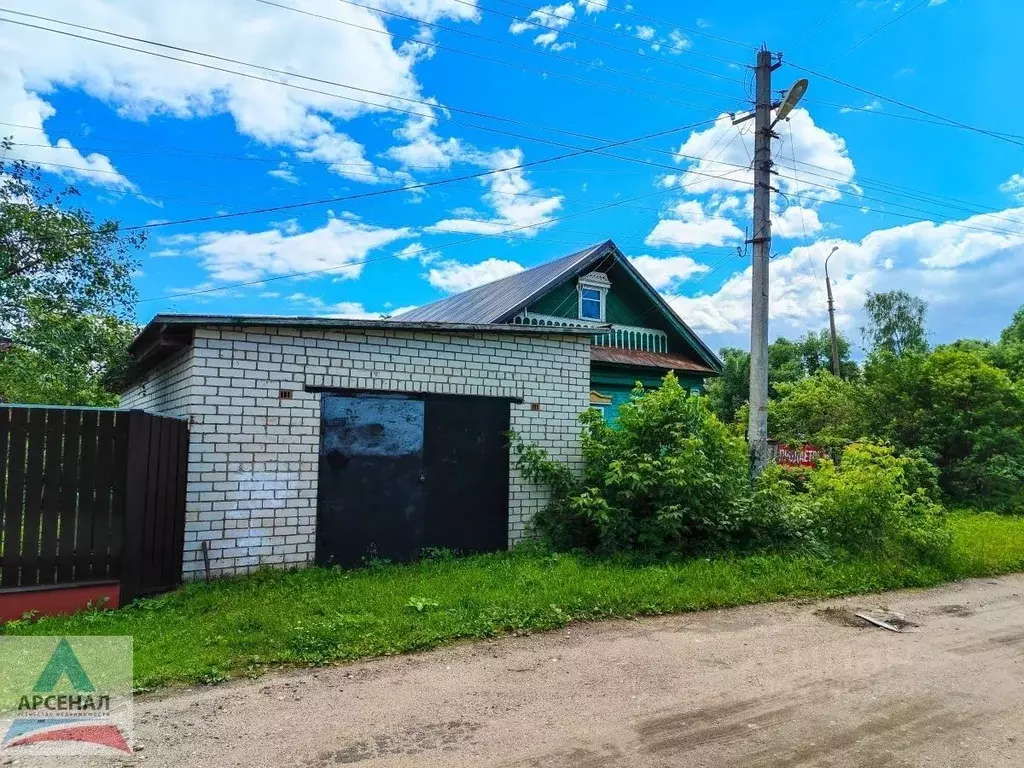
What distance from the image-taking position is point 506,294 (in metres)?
15.5

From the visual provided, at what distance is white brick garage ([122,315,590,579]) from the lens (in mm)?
6336

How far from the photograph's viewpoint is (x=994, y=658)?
482cm

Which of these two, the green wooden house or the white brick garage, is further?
the green wooden house

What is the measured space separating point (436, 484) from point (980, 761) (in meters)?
5.46

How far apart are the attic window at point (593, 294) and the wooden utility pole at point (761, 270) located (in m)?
5.73

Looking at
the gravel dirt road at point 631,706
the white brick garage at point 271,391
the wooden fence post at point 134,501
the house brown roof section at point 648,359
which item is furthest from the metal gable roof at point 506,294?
the gravel dirt road at point 631,706

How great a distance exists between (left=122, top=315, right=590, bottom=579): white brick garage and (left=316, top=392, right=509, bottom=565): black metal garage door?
146 mm

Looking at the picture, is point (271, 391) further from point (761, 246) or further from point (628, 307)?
point (628, 307)

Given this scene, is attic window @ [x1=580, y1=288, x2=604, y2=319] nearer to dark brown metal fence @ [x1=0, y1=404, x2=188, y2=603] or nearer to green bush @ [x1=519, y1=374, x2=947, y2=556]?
green bush @ [x1=519, y1=374, x2=947, y2=556]

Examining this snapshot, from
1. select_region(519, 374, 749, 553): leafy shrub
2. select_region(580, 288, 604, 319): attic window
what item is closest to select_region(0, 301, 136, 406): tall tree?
select_region(519, 374, 749, 553): leafy shrub

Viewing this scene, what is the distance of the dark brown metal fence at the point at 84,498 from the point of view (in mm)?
5047

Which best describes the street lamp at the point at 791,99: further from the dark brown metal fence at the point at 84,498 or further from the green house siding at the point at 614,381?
the dark brown metal fence at the point at 84,498

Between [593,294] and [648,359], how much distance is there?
2103 millimetres

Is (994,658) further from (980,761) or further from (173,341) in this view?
(173,341)
